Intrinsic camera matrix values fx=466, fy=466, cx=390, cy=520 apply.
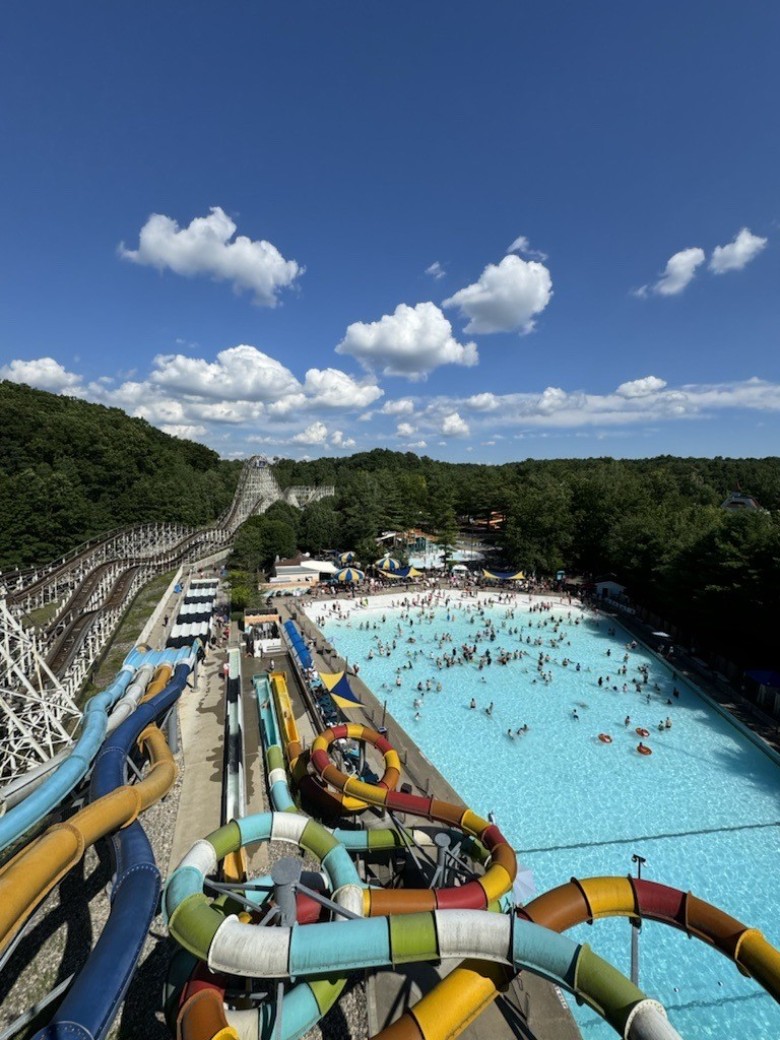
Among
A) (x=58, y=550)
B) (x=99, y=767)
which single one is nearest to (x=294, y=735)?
(x=99, y=767)

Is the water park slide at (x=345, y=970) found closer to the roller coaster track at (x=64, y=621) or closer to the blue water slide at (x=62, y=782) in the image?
the blue water slide at (x=62, y=782)

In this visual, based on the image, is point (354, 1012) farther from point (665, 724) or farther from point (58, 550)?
point (58, 550)

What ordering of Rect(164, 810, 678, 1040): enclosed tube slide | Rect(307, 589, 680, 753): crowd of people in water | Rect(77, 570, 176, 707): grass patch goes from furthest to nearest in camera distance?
Rect(307, 589, 680, 753): crowd of people in water < Rect(77, 570, 176, 707): grass patch < Rect(164, 810, 678, 1040): enclosed tube slide

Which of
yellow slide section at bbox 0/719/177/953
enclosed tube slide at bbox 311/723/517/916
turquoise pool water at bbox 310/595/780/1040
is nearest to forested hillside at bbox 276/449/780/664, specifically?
turquoise pool water at bbox 310/595/780/1040

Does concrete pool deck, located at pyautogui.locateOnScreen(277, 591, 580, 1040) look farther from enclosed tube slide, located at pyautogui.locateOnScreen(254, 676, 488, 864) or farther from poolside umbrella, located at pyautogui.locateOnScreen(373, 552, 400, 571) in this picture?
poolside umbrella, located at pyautogui.locateOnScreen(373, 552, 400, 571)

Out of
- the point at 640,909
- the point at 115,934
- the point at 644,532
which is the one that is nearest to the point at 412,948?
the point at 640,909

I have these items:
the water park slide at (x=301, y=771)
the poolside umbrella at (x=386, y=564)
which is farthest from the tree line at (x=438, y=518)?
the water park slide at (x=301, y=771)

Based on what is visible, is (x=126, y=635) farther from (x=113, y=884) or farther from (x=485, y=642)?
A: (x=485, y=642)
